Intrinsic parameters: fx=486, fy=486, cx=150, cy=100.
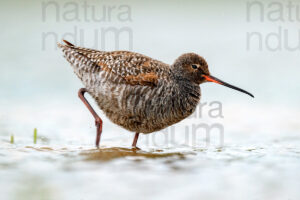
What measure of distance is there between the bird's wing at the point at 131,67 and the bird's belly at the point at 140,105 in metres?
0.11

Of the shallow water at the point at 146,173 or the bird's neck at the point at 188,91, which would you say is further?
the bird's neck at the point at 188,91

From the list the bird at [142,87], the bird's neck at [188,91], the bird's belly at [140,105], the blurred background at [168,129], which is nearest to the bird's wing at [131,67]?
the bird at [142,87]

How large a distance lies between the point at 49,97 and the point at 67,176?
20.3 feet

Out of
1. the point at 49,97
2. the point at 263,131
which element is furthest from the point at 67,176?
the point at 49,97

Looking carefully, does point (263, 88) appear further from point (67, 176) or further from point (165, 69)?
point (67, 176)

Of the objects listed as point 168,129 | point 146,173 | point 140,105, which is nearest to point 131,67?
point 140,105

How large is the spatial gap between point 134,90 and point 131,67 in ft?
1.23

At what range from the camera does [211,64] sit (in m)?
13.3

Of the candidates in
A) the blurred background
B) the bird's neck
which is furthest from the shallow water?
the bird's neck

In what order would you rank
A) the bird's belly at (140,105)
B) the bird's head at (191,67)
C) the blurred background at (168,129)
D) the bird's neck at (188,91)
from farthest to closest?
the bird's head at (191,67)
the bird's neck at (188,91)
the bird's belly at (140,105)
the blurred background at (168,129)

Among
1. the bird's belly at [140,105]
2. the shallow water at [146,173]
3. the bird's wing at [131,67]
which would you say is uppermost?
the bird's wing at [131,67]

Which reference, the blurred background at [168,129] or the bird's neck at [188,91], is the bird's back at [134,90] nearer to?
the bird's neck at [188,91]

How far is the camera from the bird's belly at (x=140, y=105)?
668cm

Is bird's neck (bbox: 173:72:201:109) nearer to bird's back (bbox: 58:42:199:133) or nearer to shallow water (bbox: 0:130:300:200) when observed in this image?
bird's back (bbox: 58:42:199:133)
